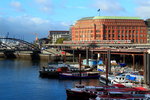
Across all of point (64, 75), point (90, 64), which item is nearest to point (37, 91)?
point (64, 75)

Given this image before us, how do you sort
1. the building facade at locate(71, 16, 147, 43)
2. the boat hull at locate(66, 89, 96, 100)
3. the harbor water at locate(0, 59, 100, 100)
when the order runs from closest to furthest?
1. the boat hull at locate(66, 89, 96, 100)
2. the harbor water at locate(0, 59, 100, 100)
3. the building facade at locate(71, 16, 147, 43)

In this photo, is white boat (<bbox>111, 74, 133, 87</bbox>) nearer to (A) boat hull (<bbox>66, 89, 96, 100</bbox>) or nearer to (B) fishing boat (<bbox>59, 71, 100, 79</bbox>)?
(B) fishing boat (<bbox>59, 71, 100, 79</bbox>)

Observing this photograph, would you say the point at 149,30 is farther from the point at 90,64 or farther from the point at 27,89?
the point at 27,89

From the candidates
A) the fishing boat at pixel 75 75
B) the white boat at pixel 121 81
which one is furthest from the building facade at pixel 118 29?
the white boat at pixel 121 81

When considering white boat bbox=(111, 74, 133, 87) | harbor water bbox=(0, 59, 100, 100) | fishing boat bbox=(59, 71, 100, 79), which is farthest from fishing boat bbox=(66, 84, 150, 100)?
fishing boat bbox=(59, 71, 100, 79)

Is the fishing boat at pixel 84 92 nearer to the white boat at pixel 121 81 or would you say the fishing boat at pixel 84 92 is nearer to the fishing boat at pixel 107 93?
the fishing boat at pixel 107 93

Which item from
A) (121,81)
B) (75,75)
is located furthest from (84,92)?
(75,75)

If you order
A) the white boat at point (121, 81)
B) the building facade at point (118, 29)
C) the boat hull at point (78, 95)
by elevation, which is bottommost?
the boat hull at point (78, 95)

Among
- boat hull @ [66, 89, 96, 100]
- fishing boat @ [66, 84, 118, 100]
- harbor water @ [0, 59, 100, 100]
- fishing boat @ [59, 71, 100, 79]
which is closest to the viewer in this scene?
fishing boat @ [66, 84, 118, 100]

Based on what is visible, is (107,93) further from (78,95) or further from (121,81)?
(121,81)

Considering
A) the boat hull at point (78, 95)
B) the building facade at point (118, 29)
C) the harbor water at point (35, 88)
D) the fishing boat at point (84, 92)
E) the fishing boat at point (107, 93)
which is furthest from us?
the building facade at point (118, 29)

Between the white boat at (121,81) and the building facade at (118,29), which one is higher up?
the building facade at (118,29)

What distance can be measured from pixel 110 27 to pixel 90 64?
225 feet

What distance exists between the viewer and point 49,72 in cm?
7125
